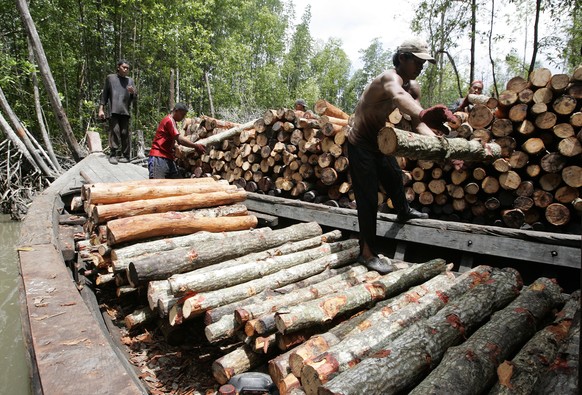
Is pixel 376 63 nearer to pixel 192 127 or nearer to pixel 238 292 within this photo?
pixel 192 127

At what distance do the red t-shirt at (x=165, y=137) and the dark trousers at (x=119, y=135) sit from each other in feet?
7.62

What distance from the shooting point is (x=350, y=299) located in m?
2.74

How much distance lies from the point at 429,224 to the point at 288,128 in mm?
2625

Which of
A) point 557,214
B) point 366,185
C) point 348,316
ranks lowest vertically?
point 348,316

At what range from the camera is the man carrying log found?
3.15m

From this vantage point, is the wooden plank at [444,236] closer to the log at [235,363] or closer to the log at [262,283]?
the log at [262,283]

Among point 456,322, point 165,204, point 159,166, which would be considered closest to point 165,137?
point 159,166

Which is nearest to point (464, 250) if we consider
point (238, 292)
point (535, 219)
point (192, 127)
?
point (535, 219)

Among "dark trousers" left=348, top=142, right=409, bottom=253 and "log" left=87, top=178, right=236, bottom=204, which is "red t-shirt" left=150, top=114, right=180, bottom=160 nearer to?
"log" left=87, top=178, right=236, bottom=204

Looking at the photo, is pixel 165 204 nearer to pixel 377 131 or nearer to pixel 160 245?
pixel 160 245

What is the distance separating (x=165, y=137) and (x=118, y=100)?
92.1 inches

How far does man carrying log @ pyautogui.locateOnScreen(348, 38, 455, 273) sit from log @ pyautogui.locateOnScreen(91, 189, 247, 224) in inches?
72.4

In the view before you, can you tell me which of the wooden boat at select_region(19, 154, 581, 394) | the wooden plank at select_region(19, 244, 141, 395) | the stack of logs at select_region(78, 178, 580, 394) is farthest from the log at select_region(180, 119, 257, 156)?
the wooden plank at select_region(19, 244, 141, 395)

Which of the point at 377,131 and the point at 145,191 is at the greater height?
the point at 377,131
